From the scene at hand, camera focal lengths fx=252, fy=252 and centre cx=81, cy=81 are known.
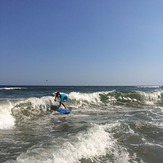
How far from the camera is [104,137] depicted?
8.71 metres

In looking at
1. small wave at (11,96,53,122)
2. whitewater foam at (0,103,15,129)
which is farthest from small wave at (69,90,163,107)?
whitewater foam at (0,103,15,129)

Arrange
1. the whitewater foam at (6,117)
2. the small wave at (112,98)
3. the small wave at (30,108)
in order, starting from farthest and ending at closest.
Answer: the small wave at (112,98)
the small wave at (30,108)
the whitewater foam at (6,117)

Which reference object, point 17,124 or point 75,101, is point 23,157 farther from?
point 75,101

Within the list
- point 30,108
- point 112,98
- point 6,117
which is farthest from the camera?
point 112,98

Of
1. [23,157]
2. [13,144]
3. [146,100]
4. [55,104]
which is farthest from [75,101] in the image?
[23,157]

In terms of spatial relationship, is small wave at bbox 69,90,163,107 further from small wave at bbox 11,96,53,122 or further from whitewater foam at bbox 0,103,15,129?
whitewater foam at bbox 0,103,15,129

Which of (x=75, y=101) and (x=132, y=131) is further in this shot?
(x=75, y=101)

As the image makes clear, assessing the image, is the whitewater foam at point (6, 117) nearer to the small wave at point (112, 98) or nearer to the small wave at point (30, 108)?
the small wave at point (30, 108)

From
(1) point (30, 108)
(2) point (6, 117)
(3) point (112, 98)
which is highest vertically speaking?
(3) point (112, 98)

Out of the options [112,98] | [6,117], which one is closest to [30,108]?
[6,117]

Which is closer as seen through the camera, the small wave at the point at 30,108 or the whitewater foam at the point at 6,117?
the whitewater foam at the point at 6,117

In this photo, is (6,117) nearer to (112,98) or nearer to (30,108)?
(30,108)

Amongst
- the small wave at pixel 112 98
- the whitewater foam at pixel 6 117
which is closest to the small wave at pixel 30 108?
the whitewater foam at pixel 6 117

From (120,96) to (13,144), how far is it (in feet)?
69.0
